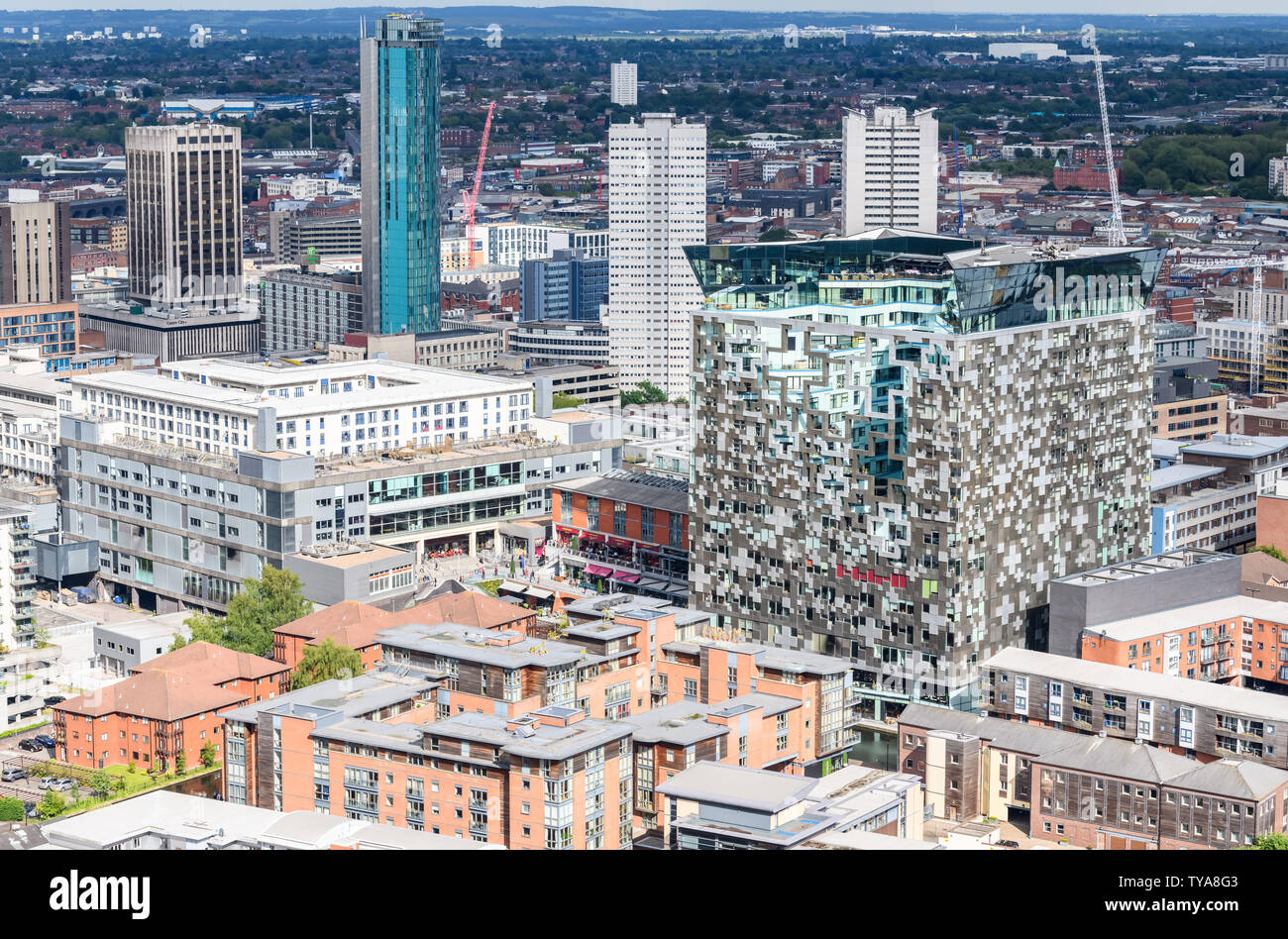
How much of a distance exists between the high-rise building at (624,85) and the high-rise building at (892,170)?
84772 mm

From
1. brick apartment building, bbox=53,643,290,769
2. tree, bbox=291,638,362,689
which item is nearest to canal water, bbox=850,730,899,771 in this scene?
tree, bbox=291,638,362,689

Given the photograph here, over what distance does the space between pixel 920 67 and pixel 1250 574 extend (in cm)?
15232

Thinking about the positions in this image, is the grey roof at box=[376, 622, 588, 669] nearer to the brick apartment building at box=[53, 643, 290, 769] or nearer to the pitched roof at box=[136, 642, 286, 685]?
the pitched roof at box=[136, 642, 286, 685]

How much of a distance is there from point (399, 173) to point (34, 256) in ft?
44.9

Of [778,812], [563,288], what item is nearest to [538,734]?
[778,812]

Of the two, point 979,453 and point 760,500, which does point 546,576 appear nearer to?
point 760,500

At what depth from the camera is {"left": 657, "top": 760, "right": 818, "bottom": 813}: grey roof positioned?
19359 millimetres

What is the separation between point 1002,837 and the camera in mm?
23219

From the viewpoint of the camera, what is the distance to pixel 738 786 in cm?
1997

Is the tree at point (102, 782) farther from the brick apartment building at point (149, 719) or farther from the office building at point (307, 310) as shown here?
the office building at point (307, 310)

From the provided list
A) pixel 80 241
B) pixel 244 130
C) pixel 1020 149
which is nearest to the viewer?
pixel 80 241

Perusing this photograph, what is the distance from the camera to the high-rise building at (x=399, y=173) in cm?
6047
